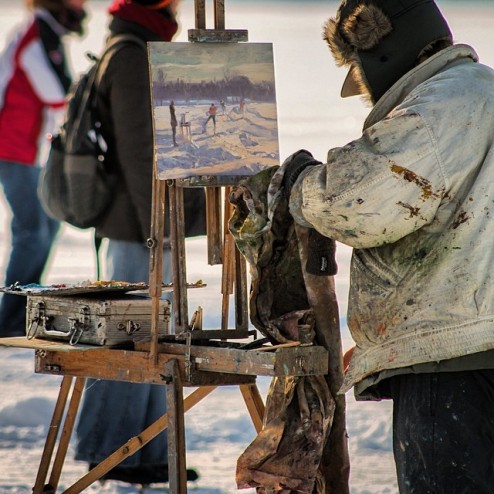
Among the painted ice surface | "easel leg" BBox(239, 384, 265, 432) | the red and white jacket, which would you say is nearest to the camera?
"easel leg" BBox(239, 384, 265, 432)

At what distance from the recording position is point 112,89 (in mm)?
4945

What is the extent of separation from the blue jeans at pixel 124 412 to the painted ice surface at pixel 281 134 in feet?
1.85

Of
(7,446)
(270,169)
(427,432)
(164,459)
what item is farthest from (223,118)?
(7,446)

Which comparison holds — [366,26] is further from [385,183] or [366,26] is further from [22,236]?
[22,236]

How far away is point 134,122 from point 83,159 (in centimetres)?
31

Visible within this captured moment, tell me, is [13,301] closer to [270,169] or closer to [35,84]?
[35,84]

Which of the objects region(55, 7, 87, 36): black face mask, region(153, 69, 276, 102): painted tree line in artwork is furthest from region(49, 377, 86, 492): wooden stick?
region(55, 7, 87, 36): black face mask

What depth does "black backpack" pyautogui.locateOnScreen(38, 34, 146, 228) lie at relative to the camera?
197 inches

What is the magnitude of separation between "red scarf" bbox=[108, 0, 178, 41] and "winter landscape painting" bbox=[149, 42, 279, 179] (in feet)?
4.77

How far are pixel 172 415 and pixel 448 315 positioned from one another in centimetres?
106

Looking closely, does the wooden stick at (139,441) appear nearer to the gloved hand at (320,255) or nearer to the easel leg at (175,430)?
the easel leg at (175,430)

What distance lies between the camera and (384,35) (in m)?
2.81

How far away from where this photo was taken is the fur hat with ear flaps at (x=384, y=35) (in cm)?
279

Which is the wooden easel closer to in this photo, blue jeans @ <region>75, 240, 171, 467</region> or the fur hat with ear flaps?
the fur hat with ear flaps
